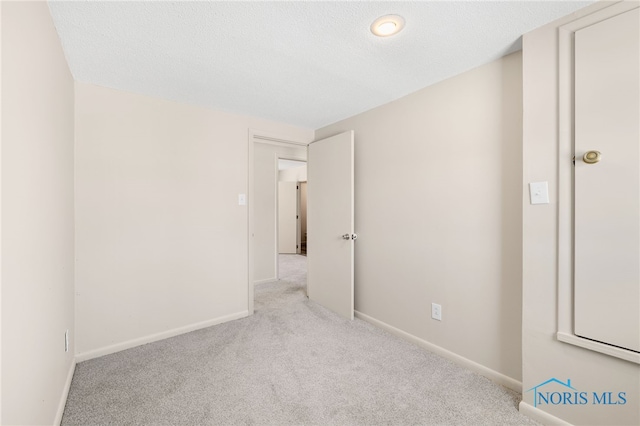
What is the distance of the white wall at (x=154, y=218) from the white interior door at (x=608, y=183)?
2.65 m

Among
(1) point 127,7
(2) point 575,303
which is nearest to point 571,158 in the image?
(2) point 575,303

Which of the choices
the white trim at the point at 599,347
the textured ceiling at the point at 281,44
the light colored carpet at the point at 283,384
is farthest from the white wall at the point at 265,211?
the white trim at the point at 599,347

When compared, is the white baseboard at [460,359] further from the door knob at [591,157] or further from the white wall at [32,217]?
the white wall at [32,217]

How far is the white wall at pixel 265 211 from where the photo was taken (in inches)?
175

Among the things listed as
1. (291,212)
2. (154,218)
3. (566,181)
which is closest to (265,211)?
(154,218)

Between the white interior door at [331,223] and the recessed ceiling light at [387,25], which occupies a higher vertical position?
the recessed ceiling light at [387,25]

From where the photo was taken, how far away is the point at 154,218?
246 centimetres

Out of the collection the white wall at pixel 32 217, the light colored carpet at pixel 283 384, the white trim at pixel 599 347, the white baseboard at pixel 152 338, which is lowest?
the light colored carpet at pixel 283 384

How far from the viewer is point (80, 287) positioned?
7.01ft

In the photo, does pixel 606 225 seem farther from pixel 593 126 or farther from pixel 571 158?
pixel 593 126

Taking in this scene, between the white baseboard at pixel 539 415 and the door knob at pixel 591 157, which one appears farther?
the white baseboard at pixel 539 415

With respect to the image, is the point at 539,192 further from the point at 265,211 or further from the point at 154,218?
the point at 265,211

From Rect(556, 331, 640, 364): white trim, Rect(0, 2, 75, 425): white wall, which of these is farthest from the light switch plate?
Rect(0, 2, 75, 425): white wall

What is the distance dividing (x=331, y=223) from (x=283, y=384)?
171 centimetres
